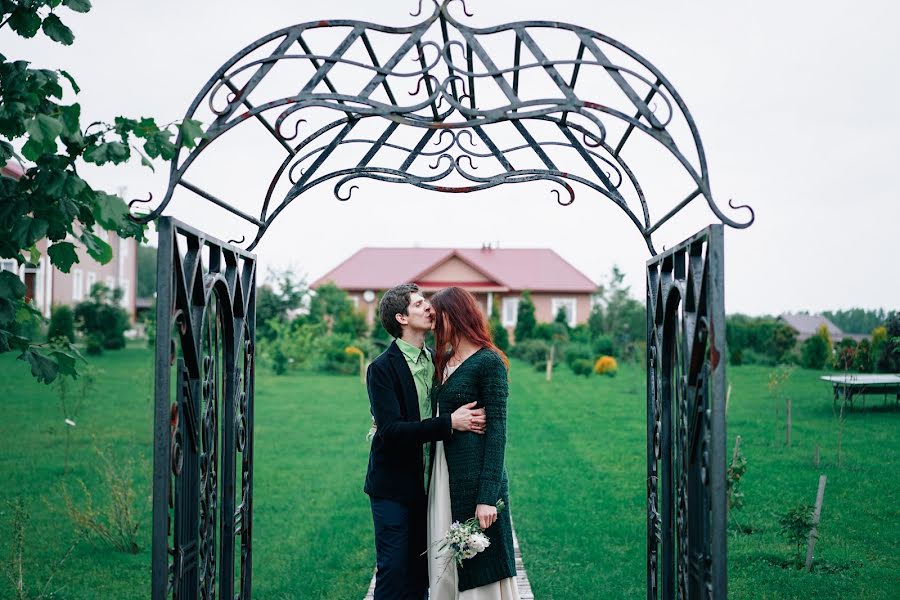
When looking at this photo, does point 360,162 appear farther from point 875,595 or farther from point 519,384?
point 519,384

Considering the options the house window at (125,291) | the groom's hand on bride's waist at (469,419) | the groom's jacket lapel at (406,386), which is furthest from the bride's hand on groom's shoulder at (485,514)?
the house window at (125,291)

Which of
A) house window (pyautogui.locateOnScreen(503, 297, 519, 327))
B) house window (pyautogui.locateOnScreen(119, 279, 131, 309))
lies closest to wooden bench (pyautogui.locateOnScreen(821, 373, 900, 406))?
house window (pyautogui.locateOnScreen(503, 297, 519, 327))

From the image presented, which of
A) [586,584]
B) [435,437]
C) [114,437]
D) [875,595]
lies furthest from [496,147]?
[114,437]

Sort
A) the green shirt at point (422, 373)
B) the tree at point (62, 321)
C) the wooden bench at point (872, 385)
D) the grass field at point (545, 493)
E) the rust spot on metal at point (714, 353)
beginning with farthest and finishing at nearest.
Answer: the tree at point (62, 321) < the wooden bench at point (872, 385) < the grass field at point (545, 493) < the green shirt at point (422, 373) < the rust spot on metal at point (714, 353)

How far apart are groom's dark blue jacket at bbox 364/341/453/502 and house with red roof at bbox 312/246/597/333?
31.7 meters

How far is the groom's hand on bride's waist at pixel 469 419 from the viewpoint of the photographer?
157 inches

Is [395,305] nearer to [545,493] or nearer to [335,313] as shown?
[545,493]

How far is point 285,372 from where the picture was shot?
24797mm

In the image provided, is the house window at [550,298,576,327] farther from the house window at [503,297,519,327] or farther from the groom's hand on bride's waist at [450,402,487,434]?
the groom's hand on bride's waist at [450,402,487,434]

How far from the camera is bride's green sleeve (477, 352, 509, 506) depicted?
3.97 metres

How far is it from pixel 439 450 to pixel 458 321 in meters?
0.64

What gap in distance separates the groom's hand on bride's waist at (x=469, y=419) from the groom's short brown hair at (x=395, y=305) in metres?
0.55

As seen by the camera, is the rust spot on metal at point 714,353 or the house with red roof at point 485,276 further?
the house with red roof at point 485,276

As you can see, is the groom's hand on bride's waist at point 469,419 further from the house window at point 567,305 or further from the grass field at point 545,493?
the house window at point 567,305
